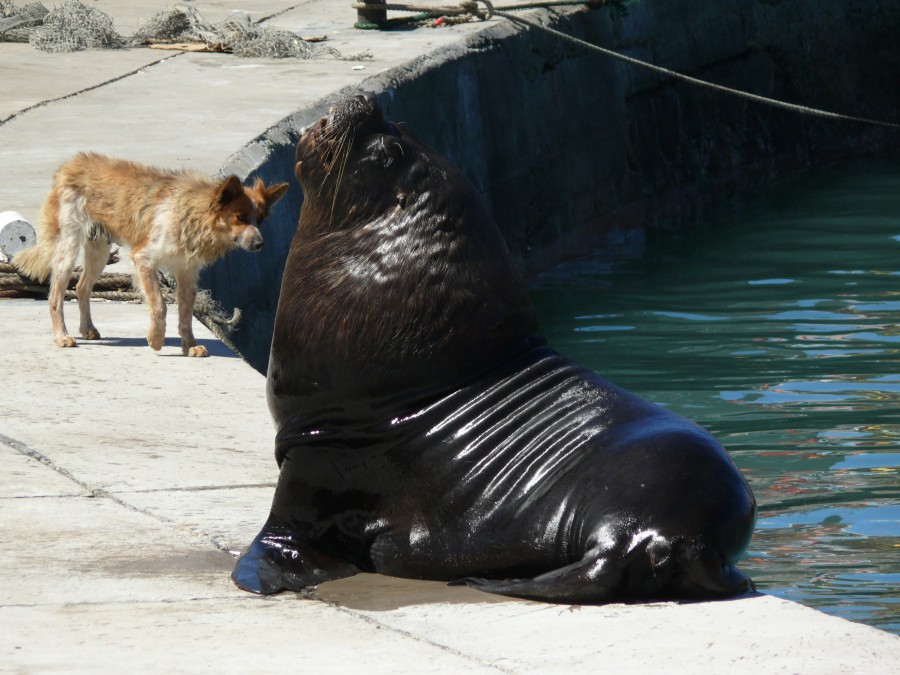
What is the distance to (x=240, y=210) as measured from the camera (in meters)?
6.42

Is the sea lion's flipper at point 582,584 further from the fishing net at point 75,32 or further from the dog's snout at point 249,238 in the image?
the fishing net at point 75,32

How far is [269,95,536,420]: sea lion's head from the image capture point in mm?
4133

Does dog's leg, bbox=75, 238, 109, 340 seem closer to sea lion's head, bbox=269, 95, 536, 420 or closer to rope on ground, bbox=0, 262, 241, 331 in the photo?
rope on ground, bbox=0, 262, 241, 331

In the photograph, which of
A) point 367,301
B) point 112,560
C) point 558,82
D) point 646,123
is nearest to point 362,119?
point 367,301

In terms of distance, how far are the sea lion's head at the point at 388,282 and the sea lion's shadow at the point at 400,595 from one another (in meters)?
0.48

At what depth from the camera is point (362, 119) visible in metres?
4.43

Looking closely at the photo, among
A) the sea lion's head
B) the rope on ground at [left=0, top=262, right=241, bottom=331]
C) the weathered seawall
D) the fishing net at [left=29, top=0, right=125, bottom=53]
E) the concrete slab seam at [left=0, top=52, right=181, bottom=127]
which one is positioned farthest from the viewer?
the fishing net at [left=29, top=0, right=125, bottom=53]

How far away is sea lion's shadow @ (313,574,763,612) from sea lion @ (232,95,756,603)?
0.04 m

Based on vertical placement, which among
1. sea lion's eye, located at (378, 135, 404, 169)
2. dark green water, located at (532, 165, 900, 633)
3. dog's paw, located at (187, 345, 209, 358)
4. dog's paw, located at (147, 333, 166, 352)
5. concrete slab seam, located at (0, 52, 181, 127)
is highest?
sea lion's eye, located at (378, 135, 404, 169)

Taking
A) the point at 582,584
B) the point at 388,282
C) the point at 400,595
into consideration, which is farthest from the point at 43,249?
the point at 582,584

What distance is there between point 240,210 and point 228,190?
0.11 m

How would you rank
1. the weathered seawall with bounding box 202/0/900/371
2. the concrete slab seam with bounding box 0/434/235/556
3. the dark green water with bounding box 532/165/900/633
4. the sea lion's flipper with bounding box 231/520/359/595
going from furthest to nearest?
the weathered seawall with bounding box 202/0/900/371 < the dark green water with bounding box 532/165/900/633 < the concrete slab seam with bounding box 0/434/235/556 < the sea lion's flipper with bounding box 231/520/359/595

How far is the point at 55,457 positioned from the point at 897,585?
266cm

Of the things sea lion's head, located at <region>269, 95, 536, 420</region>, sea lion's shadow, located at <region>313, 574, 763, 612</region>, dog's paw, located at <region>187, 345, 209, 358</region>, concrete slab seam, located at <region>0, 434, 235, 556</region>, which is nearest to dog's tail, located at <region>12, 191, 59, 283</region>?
dog's paw, located at <region>187, 345, 209, 358</region>
